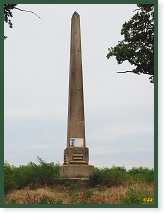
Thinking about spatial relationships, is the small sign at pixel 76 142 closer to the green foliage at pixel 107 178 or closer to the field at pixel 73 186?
the field at pixel 73 186

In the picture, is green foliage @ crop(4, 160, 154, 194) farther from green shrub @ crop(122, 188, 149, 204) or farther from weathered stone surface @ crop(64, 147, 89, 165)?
green shrub @ crop(122, 188, 149, 204)

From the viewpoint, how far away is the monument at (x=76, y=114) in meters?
17.3

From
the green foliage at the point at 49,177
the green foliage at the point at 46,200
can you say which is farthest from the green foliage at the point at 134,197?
the green foliage at the point at 49,177

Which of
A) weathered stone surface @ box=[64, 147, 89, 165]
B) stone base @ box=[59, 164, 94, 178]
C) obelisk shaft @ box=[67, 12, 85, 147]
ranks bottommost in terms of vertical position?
stone base @ box=[59, 164, 94, 178]

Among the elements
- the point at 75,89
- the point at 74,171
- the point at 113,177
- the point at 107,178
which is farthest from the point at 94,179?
the point at 75,89

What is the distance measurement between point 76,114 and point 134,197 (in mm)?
5528

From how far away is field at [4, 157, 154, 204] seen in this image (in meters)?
13.4

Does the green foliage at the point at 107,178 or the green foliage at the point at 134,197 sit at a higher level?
the green foliage at the point at 107,178

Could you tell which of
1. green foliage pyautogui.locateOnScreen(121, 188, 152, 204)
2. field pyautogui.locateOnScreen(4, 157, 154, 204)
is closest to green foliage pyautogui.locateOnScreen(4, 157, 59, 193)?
field pyautogui.locateOnScreen(4, 157, 154, 204)

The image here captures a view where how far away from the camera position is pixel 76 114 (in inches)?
701

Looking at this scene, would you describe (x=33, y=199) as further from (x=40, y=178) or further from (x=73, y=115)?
(x=73, y=115)

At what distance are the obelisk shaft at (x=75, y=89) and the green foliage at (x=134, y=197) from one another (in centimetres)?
447

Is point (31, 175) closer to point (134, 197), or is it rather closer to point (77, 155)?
point (77, 155)

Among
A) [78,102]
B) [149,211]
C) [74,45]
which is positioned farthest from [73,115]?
[149,211]
